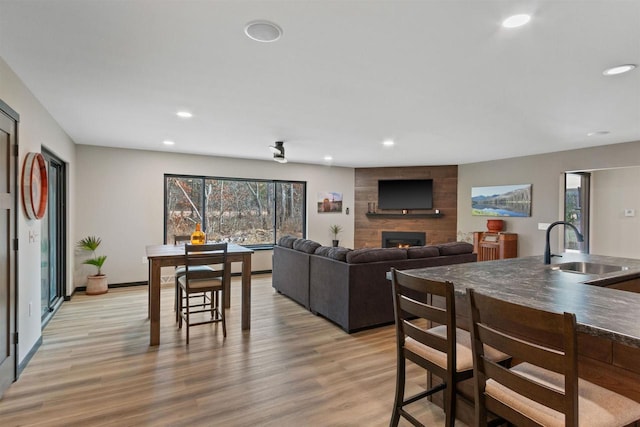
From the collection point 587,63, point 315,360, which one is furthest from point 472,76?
point 315,360

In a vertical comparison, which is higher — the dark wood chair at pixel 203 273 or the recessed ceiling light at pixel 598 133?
the recessed ceiling light at pixel 598 133

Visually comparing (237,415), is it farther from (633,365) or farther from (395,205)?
(395,205)

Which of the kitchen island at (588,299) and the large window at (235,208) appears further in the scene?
the large window at (235,208)

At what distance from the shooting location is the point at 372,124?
4098 mm

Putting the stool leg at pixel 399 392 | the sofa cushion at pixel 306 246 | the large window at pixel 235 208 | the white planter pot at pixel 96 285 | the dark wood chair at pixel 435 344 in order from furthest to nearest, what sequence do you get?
the large window at pixel 235 208 → the white planter pot at pixel 96 285 → the sofa cushion at pixel 306 246 → the stool leg at pixel 399 392 → the dark wood chair at pixel 435 344

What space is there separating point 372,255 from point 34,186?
3.36 m

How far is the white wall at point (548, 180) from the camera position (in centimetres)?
526

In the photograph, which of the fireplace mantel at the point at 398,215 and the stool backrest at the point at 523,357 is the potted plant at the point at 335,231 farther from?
the stool backrest at the point at 523,357

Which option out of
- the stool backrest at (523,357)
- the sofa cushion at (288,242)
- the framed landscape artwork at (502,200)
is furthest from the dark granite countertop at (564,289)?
the framed landscape artwork at (502,200)

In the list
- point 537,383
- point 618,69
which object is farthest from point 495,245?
point 537,383

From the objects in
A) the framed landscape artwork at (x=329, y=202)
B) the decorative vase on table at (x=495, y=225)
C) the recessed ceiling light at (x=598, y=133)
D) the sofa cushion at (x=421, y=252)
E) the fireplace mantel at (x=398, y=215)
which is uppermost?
the recessed ceiling light at (x=598, y=133)

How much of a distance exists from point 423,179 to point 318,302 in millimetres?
4656

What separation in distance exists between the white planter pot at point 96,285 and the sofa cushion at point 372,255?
162 inches

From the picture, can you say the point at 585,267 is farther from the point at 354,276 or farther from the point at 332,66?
the point at 332,66
